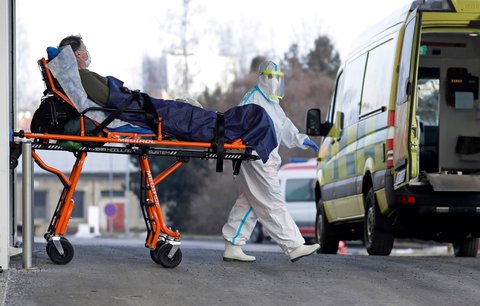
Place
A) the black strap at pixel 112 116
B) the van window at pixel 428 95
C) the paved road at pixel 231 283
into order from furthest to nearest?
1. the van window at pixel 428 95
2. the black strap at pixel 112 116
3. the paved road at pixel 231 283

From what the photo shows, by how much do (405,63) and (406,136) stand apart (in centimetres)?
78

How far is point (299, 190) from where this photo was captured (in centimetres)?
3669

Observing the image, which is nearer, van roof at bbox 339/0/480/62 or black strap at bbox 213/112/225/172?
black strap at bbox 213/112/225/172

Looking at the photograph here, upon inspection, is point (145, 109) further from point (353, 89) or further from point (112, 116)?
point (353, 89)

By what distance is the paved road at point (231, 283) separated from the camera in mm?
8812

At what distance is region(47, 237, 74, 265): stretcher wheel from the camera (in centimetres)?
1038

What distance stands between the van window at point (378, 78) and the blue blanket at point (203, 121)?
11.0 feet

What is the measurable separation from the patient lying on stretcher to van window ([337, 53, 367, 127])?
462 centimetres

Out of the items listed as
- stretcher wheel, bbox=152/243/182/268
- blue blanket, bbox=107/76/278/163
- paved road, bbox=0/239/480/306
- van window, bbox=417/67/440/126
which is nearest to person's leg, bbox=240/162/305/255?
paved road, bbox=0/239/480/306

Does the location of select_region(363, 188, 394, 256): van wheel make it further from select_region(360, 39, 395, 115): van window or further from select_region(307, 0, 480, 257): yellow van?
select_region(360, 39, 395, 115): van window

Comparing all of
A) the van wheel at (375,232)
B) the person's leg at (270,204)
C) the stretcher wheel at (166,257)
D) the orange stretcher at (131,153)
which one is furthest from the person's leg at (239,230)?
the van wheel at (375,232)

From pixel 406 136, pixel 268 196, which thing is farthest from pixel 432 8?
pixel 268 196

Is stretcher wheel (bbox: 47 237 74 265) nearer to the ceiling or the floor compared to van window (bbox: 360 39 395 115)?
nearer to the floor

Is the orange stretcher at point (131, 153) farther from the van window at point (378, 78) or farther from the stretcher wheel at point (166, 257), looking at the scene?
the van window at point (378, 78)
